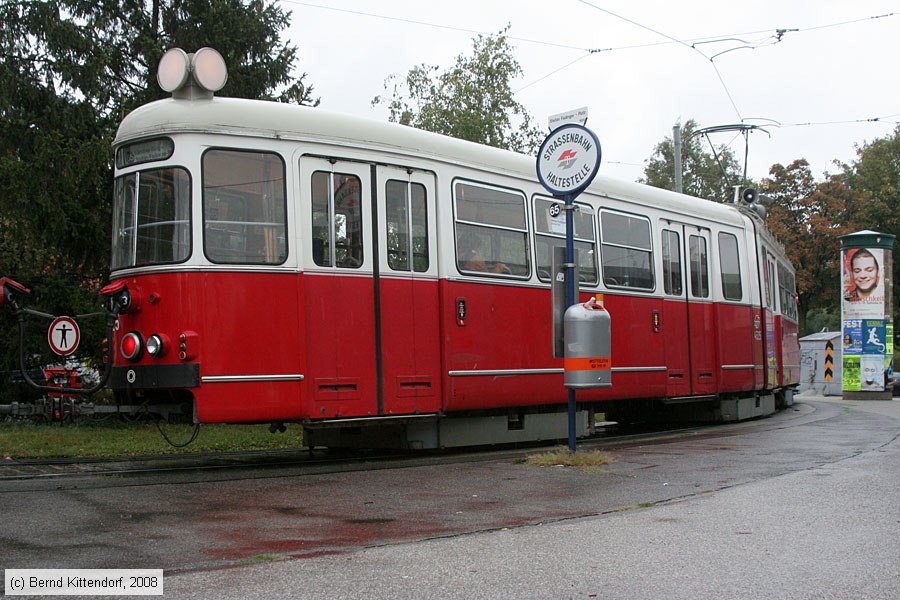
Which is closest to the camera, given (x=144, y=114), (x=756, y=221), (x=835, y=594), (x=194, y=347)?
(x=835, y=594)

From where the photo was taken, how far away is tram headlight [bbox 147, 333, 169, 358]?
8539 mm

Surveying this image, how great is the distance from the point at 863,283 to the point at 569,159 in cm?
2298

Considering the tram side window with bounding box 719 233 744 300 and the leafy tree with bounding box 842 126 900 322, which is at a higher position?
the leafy tree with bounding box 842 126 900 322

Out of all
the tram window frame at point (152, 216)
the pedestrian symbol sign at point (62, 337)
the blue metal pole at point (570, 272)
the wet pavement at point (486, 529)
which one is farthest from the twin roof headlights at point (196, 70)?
the pedestrian symbol sign at point (62, 337)

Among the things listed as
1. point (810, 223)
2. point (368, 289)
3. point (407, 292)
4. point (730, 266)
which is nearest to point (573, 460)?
point (407, 292)

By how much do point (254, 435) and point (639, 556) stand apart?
31.9 feet

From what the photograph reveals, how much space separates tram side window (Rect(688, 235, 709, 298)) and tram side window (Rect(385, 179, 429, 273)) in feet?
19.6

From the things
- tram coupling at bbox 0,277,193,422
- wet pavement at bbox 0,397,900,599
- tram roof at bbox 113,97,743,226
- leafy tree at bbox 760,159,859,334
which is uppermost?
leafy tree at bbox 760,159,859,334

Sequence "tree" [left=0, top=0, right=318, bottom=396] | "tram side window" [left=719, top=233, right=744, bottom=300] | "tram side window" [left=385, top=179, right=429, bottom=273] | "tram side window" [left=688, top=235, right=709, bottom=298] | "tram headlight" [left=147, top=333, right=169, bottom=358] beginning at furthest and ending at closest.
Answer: "tree" [left=0, top=0, right=318, bottom=396], "tram side window" [left=719, top=233, right=744, bottom=300], "tram side window" [left=688, top=235, right=709, bottom=298], "tram side window" [left=385, top=179, right=429, bottom=273], "tram headlight" [left=147, top=333, right=169, bottom=358]

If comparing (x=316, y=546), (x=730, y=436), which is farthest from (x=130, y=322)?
(x=730, y=436)

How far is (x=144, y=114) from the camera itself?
9.07 m

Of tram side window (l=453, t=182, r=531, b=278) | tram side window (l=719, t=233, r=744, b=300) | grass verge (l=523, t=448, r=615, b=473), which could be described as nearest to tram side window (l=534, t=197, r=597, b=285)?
tram side window (l=453, t=182, r=531, b=278)

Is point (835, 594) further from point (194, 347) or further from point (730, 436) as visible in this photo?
point (730, 436)

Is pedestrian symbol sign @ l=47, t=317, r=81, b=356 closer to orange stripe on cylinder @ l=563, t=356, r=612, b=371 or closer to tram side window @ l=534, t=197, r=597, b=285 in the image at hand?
tram side window @ l=534, t=197, r=597, b=285
